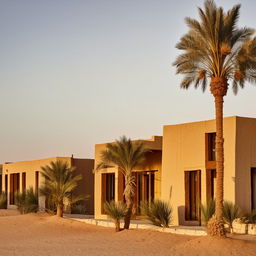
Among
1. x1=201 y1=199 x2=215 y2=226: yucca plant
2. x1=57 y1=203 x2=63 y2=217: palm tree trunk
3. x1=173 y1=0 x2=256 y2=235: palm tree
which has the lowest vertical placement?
x1=57 y1=203 x2=63 y2=217: palm tree trunk

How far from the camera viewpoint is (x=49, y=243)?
75.2 ft

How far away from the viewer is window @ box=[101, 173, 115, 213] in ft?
104

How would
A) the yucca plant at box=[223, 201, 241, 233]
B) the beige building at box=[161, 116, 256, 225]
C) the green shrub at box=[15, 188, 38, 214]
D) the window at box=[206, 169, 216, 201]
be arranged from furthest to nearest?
the green shrub at box=[15, 188, 38, 214], the window at box=[206, 169, 216, 201], the beige building at box=[161, 116, 256, 225], the yucca plant at box=[223, 201, 241, 233]

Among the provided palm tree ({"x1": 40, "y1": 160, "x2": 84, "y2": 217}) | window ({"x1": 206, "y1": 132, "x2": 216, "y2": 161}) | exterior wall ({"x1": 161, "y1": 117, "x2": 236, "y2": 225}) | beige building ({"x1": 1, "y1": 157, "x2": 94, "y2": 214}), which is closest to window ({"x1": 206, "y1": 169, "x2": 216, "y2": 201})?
exterior wall ({"x1": 161, "y1": 117, "x2": 236, "y2": 225})

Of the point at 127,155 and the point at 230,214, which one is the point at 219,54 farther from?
the point at 127,155

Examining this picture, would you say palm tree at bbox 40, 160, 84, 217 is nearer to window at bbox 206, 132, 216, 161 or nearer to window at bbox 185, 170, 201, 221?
window at bbox 185, 170, 201, 221

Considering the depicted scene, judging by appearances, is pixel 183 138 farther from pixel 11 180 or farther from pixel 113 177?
pixel 11 180

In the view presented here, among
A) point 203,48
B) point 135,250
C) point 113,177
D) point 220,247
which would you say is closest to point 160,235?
point 135,250

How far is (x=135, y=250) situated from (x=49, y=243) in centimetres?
415

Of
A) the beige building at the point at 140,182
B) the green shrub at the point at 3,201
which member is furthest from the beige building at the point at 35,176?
the beige building at the point at 140,182

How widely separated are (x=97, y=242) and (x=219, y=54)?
27.7ft

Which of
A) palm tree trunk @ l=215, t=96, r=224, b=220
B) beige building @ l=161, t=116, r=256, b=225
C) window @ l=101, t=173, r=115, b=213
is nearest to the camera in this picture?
palm tree trunk @ l=215, t=96, r=224, b=220

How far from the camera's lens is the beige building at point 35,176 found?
37.3 metres

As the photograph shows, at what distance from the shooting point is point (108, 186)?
31766 millimetres
